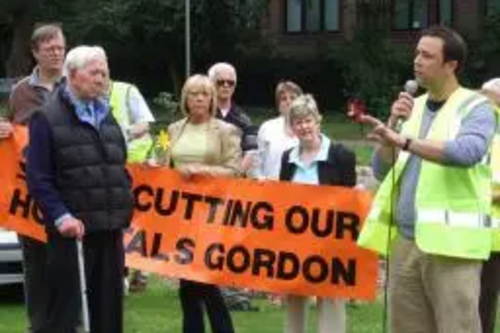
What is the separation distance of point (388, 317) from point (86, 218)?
188 centimetres

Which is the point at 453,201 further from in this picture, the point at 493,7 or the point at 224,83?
the point at 493,7

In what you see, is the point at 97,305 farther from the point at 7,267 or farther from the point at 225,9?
the point at 225,9

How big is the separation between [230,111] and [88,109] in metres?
2.63

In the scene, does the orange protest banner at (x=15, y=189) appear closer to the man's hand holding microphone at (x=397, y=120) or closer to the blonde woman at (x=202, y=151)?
the blonde woman at (x=202, y=151)

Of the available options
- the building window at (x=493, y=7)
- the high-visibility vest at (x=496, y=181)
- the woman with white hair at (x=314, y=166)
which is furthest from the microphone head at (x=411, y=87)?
the building window at (x=493, y=7)

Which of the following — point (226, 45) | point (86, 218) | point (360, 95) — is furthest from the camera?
point (226, 45)

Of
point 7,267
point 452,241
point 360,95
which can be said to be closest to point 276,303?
point 7,267

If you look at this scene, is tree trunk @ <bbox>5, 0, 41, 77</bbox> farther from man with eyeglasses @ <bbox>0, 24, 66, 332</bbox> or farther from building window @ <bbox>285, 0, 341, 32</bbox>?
man with eyeglasses @ <bbox>0, 24, 66, 332</bbox>

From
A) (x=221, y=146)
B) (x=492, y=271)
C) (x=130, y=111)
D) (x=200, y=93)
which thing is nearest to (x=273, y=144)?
(x=130, y=111)

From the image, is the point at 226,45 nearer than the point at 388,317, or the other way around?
the point at 388,317

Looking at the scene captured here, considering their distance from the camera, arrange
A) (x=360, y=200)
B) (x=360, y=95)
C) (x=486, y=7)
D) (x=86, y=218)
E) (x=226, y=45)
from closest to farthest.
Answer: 1. (x=86, y=218)
2. (x=360, y=200)
3. (x=360, y=95)
4. (x=486, y=7)
5. (x=226, y=45)

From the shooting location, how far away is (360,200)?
8.87m

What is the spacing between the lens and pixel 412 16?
46.5 metres

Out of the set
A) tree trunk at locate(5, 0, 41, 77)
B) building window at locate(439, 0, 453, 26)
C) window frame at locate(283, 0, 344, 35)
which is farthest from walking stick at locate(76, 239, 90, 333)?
tree trunk at locate(5, 0, 41, 77)
